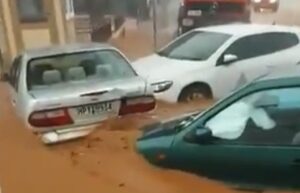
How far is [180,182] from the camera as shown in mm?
6078

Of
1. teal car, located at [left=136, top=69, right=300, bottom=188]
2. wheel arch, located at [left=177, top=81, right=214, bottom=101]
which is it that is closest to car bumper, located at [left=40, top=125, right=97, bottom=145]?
teal car, located at [left=136, top=69, right=300, bottom=188]

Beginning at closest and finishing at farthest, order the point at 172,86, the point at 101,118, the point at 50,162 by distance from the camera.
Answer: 1. the point at 50,162
2. the point at 101,118
3. the point at 172,86

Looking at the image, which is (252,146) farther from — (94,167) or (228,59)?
(228,59)

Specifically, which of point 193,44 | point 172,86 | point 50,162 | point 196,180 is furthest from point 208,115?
point 193,44

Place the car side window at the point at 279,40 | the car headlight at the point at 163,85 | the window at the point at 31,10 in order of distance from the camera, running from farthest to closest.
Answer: the window at the point at 31,10
the car side window at the point at 279,40
the car headlight at the point at 163,85

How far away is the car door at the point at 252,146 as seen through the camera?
5.55m

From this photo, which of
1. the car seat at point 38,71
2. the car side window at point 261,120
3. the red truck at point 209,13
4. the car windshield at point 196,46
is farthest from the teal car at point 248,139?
the red truck at point 209,13

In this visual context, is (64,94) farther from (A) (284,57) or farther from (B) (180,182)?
(A) (284,57)

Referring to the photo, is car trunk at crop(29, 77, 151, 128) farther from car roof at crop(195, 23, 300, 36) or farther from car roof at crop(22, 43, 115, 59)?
car roof at crop(195, 23, 300, 36)

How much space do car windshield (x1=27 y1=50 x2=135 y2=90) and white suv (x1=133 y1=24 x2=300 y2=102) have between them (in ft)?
5.63

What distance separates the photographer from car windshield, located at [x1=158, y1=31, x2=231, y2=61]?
36.9 ft

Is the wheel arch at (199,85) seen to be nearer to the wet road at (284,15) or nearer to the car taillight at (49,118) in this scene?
the car taillight at (49,118)

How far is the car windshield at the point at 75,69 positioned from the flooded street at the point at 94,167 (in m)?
0.70

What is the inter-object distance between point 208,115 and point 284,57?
19.5 ft
